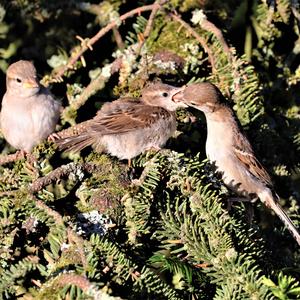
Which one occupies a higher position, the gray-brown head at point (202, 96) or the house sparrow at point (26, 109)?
the gray-brown head at point (202, 96)

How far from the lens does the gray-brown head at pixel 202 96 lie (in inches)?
151

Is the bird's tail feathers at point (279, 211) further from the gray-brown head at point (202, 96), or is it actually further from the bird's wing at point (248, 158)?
the gray-brown head at point (202, 96)

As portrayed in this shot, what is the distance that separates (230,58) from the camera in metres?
3.80

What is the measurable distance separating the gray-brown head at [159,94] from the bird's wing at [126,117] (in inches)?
1.9

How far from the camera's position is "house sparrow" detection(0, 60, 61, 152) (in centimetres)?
414

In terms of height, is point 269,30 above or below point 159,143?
above

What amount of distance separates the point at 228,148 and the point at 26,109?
1294mm

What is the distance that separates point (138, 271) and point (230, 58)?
171 cm

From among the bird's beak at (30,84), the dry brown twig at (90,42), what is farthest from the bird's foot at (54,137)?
the bird's beak at (30,84)

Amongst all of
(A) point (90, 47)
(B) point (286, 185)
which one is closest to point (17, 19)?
(A) point (90, 47)

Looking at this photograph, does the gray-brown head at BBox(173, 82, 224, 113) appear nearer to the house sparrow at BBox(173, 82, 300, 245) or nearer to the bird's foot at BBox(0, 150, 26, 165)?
the house sparrow at BBox(173, 82, 300, 245)

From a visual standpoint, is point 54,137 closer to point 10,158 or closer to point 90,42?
point 10,158

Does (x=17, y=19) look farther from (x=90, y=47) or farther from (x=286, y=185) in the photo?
(x=286, y=185)

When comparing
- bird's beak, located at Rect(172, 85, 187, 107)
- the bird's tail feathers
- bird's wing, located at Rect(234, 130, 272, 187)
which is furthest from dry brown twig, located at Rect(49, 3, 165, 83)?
the bird's tail feathers
